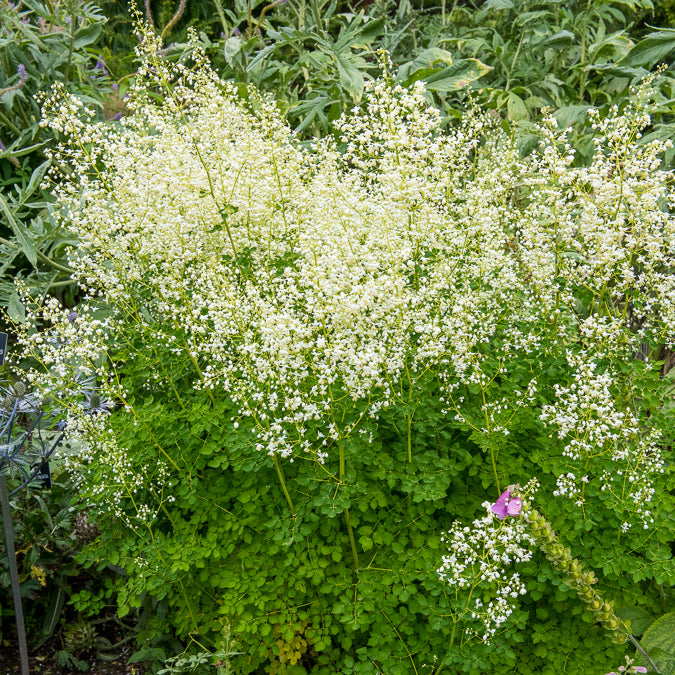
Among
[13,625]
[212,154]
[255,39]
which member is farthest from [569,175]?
[255,39]

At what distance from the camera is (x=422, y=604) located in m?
2.15

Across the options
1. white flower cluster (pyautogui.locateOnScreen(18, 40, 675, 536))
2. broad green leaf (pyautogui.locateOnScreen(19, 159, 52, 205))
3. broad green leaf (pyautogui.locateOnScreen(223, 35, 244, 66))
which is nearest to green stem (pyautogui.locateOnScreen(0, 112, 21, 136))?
broad green leaf (pyautogui.locateOnScreen(19, 159, 52, 205))

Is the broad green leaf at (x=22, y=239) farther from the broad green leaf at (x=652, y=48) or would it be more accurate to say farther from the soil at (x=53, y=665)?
the broad green leaf at (x=652, y=48)

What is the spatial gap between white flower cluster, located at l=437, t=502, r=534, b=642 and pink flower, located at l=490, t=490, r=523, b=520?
0.02m

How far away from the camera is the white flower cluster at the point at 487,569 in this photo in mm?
1946

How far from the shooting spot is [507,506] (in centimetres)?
200

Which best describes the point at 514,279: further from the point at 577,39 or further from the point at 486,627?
the point at 577,39

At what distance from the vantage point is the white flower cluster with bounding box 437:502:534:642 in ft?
6.39

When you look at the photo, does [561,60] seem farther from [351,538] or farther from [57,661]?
[57,661]

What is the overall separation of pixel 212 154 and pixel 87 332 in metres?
0.95

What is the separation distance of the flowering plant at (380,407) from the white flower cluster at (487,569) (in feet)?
0.07

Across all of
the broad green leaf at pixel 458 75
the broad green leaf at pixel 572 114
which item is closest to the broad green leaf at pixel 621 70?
the broad green leaf at pixel 572 114

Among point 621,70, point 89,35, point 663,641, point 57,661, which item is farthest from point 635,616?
point 89,35

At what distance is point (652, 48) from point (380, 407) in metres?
3.10
